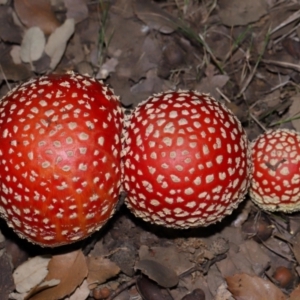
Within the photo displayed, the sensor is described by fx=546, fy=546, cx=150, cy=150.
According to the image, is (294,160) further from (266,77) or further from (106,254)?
(106,254)

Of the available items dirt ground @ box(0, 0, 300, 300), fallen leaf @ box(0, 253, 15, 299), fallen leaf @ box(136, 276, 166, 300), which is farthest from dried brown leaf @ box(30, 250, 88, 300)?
fallen leaf @ box(136, 276, 166, 300)

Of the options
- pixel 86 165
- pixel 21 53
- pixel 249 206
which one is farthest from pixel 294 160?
pixel 21 53

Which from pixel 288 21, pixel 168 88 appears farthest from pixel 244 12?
pixel 168 88

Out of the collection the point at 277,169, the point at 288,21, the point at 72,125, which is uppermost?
the point at 72,125

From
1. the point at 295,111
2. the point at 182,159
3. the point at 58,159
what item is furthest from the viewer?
the point at 295,111

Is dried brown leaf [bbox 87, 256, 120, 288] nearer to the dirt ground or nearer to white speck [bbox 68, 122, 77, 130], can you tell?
the dirt ground

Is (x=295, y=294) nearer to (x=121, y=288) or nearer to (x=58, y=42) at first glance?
(x=121, y=288)
